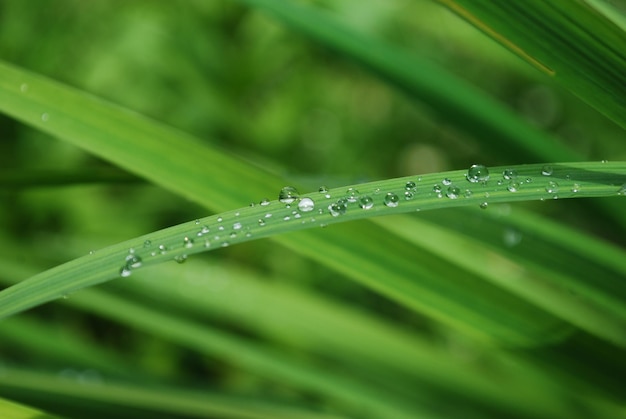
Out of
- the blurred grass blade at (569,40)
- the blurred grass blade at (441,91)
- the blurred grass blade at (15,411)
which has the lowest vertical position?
the blurred grass blade at (15,411)

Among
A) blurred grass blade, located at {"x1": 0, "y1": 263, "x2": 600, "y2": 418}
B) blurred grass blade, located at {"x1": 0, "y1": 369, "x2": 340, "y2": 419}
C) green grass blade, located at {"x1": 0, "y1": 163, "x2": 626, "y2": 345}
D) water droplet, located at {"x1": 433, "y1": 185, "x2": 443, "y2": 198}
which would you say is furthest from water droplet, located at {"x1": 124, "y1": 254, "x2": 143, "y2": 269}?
blurred grass blade, located at {"x1": 0, "y1": 263, "x2": 600, "y2": 418}

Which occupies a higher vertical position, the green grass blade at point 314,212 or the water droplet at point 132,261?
the green grass blade at point 314,212

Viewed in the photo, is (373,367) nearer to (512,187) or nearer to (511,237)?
(511,237)

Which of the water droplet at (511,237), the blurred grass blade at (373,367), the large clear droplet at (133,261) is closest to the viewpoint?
the large clear droplet at (133,261)

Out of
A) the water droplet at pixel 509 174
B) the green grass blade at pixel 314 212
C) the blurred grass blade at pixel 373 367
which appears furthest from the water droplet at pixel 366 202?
the blurred grass blade at pixel 373 367

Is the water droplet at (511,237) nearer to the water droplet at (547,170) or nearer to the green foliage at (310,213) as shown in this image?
the green foliage at (310,213)

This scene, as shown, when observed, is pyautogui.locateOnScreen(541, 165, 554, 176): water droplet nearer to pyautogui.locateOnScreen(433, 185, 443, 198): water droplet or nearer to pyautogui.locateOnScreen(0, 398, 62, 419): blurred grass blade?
pyautogui.locateOnScreen(433, 185, 443, 198): water droplet

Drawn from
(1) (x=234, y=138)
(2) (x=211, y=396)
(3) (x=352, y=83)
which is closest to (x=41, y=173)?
(2) (x=211, y=396)
